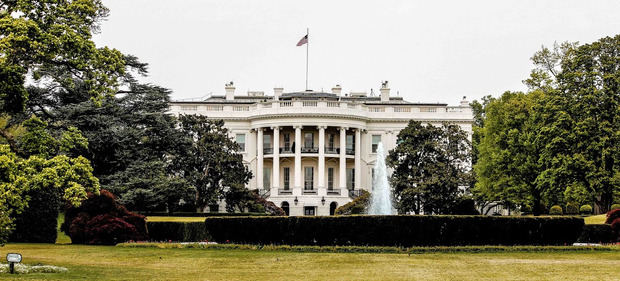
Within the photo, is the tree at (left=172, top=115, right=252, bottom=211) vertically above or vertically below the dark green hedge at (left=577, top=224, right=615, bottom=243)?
above

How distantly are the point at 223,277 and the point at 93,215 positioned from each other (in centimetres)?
1296

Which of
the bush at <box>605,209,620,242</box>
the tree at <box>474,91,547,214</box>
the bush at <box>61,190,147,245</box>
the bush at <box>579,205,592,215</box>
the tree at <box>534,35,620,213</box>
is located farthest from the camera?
the bush at <box>579,205,592,215</box>

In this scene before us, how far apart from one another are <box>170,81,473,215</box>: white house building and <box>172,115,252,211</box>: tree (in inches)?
269

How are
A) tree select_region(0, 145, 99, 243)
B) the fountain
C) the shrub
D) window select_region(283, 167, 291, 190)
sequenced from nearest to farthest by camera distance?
tree select_region(0, 145, 99, 243)
the fountain
the shrub
window select_region(283, 167, 291, 190)

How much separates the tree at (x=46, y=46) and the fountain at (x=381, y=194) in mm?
24179

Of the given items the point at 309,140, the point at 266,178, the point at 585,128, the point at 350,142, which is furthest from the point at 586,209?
the point at 266,178

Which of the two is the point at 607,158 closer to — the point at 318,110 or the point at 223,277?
the point at 318,110

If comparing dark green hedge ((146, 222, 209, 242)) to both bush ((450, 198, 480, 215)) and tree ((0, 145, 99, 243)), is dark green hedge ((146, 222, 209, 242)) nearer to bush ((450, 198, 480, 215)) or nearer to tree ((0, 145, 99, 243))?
tree ((0, 145, 99, 243))

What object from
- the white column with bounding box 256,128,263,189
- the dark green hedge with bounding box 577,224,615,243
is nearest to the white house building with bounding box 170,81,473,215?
the white column with bounding box 256,128,263,189

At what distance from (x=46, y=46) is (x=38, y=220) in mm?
11488

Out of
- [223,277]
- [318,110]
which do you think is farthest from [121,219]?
[318,110]

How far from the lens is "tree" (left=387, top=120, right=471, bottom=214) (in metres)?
50.2

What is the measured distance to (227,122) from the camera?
212ft

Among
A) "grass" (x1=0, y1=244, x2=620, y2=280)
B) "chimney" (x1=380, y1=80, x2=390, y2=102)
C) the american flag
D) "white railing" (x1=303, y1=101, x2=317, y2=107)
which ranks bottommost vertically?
"grass" (x1=0, y1=244, x2=620, y2=280)
